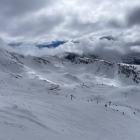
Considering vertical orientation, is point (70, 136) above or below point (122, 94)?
below

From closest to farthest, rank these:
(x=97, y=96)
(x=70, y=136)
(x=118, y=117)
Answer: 1. (x=70, y=136)
2. (x=118, y=117)
3. (x=97, y=96)

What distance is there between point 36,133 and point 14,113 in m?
2.83

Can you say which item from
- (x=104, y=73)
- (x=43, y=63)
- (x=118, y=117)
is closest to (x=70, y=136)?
(x=118, y=117)

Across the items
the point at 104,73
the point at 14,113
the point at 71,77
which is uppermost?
the point at 104,73

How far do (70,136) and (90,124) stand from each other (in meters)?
3.86

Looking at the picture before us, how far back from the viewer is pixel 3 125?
6789 millimetres

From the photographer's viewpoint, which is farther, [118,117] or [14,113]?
[118,117]

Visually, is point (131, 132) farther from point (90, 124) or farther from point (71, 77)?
point (71, 77)

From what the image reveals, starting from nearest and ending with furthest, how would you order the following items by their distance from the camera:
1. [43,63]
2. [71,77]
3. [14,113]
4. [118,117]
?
1. [14,113]
2. [118,117]
3. [71,77]
4. [43,63]

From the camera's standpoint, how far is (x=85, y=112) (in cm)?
1382

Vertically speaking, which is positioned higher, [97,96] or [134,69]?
[134,69]

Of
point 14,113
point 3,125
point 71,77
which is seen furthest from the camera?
point 71,77

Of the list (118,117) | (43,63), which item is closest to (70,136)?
(118,117)

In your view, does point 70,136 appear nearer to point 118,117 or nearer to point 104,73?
point 118,117
